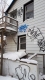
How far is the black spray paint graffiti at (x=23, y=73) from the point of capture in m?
7.06

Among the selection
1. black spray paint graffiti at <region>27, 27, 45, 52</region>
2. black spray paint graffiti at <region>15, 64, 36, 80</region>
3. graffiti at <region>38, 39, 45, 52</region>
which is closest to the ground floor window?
black spray paint graffiti at <region>27, 27, 45, 52</region>

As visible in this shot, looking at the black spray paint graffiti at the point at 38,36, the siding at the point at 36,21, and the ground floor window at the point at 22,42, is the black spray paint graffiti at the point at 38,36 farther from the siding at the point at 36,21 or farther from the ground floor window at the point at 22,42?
the ground floor window at the point at 22,42

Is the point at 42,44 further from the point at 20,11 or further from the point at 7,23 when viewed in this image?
the point at 20,11

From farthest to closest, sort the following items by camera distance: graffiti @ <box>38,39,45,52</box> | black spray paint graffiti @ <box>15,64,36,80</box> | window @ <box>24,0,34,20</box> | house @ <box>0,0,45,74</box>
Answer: window @ <box>24,0,34,20</box> → house @ <box>0,0,45,74</box> → graffiti @ <box>38,39,45,52</box> → black spray paint graffiti @ <box>15,64,36,80</box>

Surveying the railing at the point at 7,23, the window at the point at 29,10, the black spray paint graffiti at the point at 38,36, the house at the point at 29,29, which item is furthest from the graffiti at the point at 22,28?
the window at the point at 29,10

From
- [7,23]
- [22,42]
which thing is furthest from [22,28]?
[7,23]

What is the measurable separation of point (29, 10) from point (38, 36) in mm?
2548

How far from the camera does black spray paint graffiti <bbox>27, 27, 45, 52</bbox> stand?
886 centimetres

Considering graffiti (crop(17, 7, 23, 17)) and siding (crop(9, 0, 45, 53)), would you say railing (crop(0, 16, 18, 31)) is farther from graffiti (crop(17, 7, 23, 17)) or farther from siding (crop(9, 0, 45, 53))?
siding (crop(9, 0, 45, 53))

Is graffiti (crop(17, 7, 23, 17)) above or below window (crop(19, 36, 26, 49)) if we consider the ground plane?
above

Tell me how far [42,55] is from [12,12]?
589cm

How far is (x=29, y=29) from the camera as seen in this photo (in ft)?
32.5

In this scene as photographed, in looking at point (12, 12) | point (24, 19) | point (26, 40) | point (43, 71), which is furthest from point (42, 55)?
point (12, 12)

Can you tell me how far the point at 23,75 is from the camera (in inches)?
298
